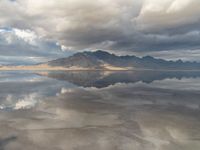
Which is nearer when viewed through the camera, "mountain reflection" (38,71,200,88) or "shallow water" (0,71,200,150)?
"shallow water" (0,71,200,150)

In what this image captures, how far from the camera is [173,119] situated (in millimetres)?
20531

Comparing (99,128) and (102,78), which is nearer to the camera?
(99,128)

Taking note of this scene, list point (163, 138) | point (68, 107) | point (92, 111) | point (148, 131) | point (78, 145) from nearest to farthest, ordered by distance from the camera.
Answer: point (78, 145)
point (163, 138)
point (148, 131)
point (92, 111)
point (68, 107)

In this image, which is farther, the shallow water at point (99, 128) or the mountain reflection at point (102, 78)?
the mountain reflection at point (102, 78)

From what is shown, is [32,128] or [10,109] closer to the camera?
[32,128]

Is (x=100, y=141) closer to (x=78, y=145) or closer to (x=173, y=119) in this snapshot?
(x=78, y=145)

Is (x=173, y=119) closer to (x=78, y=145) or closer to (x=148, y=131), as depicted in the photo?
(x=148, y=131)

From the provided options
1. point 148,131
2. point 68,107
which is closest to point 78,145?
point 148,131

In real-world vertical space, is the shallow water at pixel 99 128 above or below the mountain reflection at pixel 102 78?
below

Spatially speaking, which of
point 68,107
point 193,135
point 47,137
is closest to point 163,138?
point 193,135

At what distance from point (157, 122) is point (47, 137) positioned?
1045 cm

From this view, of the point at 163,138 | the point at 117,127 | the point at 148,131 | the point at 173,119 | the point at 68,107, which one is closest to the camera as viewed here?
the point at 163,138

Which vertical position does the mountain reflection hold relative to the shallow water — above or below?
above

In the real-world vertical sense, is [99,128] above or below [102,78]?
below
